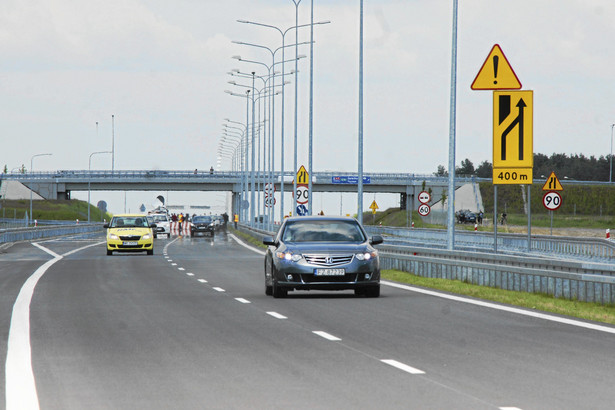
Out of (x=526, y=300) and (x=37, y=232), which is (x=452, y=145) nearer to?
(x=526, y=300)

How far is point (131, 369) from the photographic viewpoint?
10.8 metres

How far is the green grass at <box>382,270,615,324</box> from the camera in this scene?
56.6 feet

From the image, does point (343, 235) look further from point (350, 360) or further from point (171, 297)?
point (350, 360)

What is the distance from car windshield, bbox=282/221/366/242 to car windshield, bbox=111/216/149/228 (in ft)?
83.2

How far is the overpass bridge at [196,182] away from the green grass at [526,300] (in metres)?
91.8

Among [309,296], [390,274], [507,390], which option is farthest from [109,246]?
[507,390]

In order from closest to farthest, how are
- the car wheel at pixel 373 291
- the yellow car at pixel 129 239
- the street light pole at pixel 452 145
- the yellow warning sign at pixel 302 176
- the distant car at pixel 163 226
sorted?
1. the car wheel at pixel 373 291
2. the street light pole at pixel 452 145
3. the yellow car at pixel 129 239
4. the yellow warning sign at pixel 302 176
5. the distant car at pixel 163 226

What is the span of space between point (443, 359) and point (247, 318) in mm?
5329

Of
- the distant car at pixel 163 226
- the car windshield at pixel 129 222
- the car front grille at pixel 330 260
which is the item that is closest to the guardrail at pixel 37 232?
the distant car at pixel 163 226

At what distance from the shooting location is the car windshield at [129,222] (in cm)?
4694

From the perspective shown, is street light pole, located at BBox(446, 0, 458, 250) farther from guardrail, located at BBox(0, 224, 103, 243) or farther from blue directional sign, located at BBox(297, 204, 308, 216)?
guardrail, located at BBox(0, 224, 103, 243)

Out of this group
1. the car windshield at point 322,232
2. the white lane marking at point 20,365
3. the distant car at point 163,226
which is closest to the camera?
the white lane marking at point 20,365

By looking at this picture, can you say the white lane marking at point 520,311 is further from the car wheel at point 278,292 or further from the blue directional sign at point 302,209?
the blue directional sign at point 302,209

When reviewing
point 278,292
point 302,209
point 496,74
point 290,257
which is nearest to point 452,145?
point 496,74
